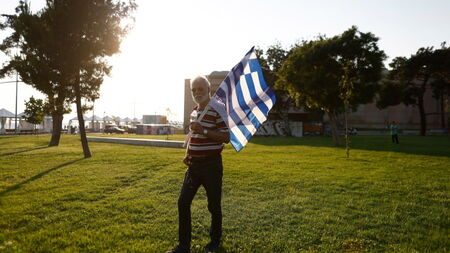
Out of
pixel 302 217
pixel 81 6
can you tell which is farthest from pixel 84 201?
pixel 81 6

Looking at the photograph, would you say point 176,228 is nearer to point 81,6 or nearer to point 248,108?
point 248,108

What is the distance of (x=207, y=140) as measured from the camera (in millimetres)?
3586

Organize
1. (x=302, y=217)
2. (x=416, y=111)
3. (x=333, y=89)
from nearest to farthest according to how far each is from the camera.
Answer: (x=302, y=217)
(x=333, y=89)
(x=416, y=111)

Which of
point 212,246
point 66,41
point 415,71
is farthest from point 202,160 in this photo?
point 415,71

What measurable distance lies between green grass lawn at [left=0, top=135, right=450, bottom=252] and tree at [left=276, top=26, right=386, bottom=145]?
1401 centimetres

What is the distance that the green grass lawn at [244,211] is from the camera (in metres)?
4.17

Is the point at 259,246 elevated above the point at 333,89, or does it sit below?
below

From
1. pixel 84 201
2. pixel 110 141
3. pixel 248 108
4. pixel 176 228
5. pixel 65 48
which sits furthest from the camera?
pixel 110 141

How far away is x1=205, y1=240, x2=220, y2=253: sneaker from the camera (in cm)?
385

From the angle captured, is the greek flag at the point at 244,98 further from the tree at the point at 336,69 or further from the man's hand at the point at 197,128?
the tree at the point at 336,69

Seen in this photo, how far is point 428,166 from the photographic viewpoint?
1153 centimetres

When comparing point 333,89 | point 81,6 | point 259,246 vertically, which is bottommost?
point 259,246

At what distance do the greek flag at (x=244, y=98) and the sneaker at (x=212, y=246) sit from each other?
4.23ft

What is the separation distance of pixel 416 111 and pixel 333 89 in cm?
6755
